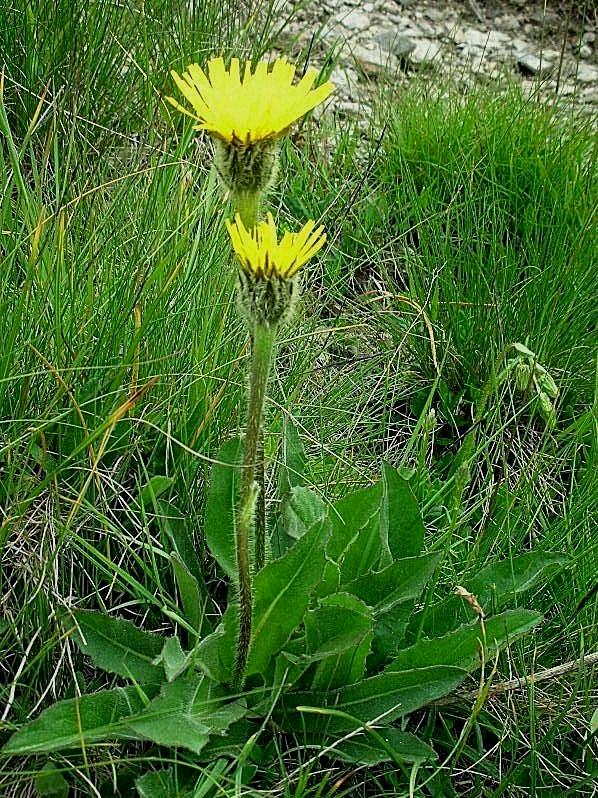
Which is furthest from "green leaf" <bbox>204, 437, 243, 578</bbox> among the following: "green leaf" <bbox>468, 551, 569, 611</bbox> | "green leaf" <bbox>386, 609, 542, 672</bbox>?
"green leaf" <bbox>468, 551, 569, 611</bbox>

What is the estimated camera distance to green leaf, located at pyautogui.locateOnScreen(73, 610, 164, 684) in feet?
4.09

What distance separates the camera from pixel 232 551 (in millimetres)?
1351

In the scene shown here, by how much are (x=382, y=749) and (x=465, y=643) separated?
0.18 meters

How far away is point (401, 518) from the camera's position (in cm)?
145

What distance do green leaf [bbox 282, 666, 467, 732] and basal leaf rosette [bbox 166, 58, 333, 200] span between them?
0.69m

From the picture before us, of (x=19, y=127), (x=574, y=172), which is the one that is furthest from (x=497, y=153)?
(x=19, y=127)

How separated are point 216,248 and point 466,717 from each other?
3.11 feet

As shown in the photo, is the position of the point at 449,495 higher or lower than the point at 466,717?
higher

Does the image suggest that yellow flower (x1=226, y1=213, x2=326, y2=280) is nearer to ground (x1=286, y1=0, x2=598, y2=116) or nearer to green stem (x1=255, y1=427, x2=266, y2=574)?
green stem (x1=255, y1=427, x2=266, y2=574)

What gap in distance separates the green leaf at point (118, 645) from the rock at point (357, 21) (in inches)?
109

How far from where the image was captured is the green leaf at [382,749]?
4.10 ft

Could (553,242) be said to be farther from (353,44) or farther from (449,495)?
(353,44)

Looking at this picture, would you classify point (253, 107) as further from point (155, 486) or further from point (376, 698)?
point (376, 698)

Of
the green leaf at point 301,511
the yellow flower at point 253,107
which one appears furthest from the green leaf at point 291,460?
the yellow flower at point 253,107
